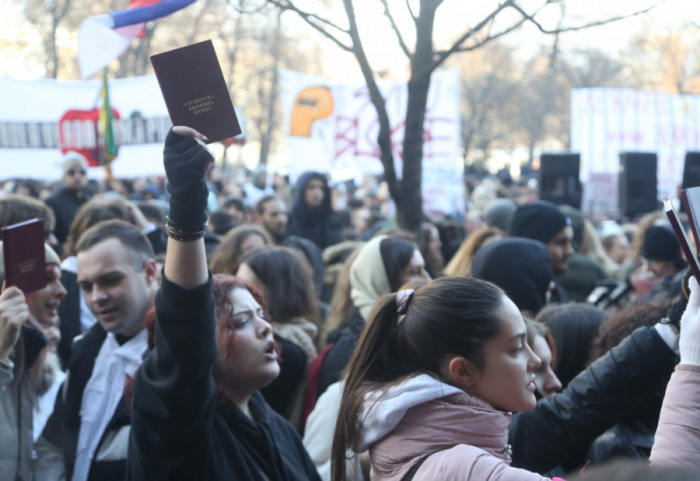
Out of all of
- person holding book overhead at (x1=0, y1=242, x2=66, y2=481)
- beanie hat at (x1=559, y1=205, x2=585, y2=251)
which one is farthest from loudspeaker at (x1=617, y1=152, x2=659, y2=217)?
person holding book overhead at (x1=0, y1=242, x2=66, y2=481)

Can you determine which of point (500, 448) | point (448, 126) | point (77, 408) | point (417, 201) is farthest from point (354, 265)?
point (448, 126)

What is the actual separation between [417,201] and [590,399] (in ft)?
7.78

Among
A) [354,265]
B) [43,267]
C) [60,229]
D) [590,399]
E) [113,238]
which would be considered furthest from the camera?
[60,229]

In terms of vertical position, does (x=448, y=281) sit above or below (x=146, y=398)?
above

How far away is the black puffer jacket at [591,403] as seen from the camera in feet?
7.58

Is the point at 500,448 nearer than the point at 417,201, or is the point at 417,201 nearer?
the point at 500,448

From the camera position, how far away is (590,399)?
2.37 m

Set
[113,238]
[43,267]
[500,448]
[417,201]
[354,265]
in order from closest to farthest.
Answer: [500,448] < [43,267] < [113,238] < [354,265] < [417,201]

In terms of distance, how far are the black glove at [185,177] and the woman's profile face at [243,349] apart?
68 cm

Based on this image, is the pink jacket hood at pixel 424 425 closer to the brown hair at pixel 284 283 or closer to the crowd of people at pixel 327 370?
the crowd of people at pixel 327 370

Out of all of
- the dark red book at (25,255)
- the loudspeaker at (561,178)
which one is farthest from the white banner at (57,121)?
the dark red book at (25,255)

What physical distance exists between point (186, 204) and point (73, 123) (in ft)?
22.6

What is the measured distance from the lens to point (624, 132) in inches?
449

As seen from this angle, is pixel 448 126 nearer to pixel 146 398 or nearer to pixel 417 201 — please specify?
pixel 417 201
